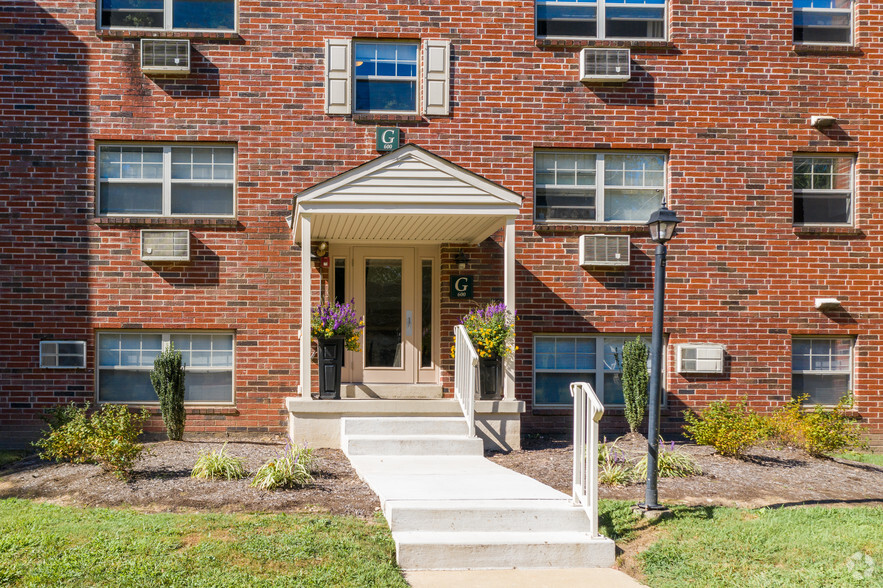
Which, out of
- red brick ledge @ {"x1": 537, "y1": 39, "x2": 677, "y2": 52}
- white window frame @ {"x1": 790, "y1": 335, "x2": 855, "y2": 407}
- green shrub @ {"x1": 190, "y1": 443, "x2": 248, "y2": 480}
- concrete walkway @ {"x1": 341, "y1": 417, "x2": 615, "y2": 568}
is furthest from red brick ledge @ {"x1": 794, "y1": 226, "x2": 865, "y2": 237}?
green shrub @ {"x1": 190, "y1": 443, "x2": 248, "y2": 480}

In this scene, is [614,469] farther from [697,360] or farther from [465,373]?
[697,360]

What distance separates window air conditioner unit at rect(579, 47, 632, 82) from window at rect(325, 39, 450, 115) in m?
1.99

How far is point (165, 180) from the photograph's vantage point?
1115 centimetres

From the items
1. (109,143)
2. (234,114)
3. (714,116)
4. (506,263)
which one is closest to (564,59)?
(714,116)

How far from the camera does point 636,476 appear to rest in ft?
27.2

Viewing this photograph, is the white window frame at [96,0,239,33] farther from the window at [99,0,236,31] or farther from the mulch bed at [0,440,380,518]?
the mulch bed at [0,440,380,518]

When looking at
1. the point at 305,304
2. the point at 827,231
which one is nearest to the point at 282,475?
the point at 305,304

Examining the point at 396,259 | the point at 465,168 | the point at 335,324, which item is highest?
the point at 465,168

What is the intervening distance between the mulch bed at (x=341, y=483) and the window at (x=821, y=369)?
6.17 ft

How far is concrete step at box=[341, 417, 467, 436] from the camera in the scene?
31.2 feet

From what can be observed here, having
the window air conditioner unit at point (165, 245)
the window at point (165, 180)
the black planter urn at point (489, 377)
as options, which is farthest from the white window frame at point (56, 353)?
the black planter urn at point (489, 377)

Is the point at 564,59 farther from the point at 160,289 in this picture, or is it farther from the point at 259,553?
the point at 259,553

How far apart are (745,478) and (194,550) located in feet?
18.8

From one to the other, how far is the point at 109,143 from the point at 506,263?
19.0 ft
